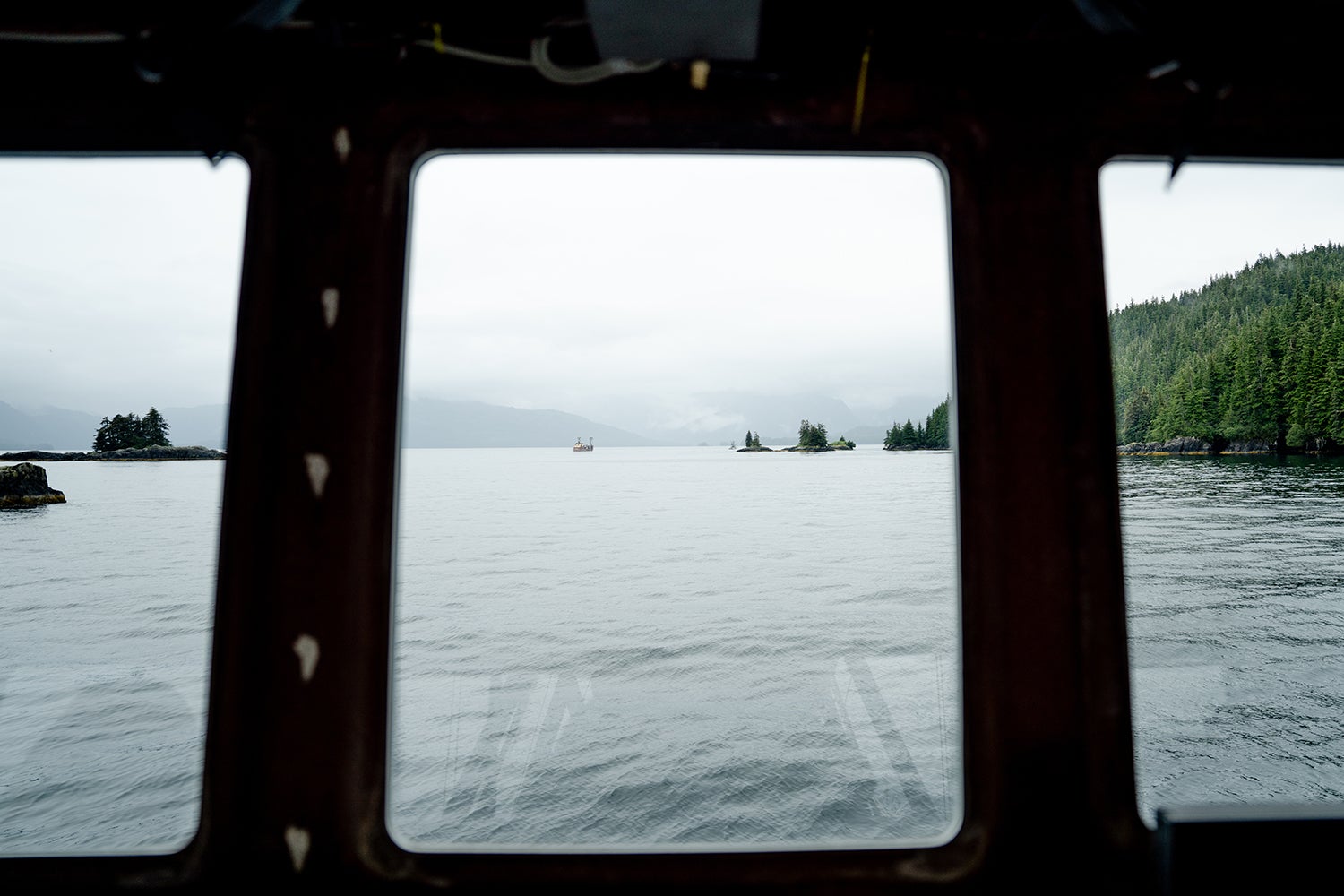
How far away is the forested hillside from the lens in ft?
6.73

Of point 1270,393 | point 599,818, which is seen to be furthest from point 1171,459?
point 599,818

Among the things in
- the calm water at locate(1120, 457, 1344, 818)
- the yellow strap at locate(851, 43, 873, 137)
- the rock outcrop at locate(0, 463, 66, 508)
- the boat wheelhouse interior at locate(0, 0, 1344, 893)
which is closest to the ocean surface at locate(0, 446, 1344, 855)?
the calm water at locate(1120, 457, 1344, 818)

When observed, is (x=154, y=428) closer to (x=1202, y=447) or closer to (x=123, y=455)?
(x=123, y=455)

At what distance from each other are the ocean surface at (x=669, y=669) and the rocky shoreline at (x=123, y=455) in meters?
6.36

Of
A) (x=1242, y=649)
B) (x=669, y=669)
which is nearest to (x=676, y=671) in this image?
(x=669, y=669)

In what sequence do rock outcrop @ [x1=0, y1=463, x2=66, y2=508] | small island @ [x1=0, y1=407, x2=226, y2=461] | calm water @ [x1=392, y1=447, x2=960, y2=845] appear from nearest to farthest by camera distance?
small island @ [x1=0, y1=407, x2=226, y2=461] < rock outcrop @ [x1=0, y1=463, x2=66, y2=508] < calm water @ [x1=392, y1=447, x2=960, y2=845]

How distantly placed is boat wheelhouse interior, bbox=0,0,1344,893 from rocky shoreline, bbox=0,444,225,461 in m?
0.77

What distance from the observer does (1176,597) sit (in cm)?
2347

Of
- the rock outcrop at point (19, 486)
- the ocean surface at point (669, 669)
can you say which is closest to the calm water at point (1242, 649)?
the ocean surface at point (669, 669)

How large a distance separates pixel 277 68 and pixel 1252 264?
9.78 feet

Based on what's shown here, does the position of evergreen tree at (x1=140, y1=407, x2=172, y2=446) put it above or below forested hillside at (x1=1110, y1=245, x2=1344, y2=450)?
below

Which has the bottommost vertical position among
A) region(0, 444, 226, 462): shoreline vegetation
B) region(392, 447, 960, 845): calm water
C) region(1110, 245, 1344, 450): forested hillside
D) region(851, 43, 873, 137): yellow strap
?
region(392, 447, 960, 845): calm water

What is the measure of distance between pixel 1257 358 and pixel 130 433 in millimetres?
3607

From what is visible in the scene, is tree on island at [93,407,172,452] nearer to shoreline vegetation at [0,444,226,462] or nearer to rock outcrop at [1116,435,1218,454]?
shoreline vegetation at [0,444,226,462]
